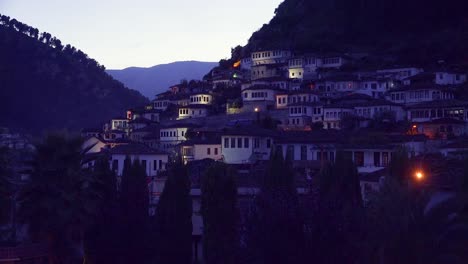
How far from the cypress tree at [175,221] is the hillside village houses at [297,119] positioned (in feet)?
17.2

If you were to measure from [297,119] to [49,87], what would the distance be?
86770 millimetres

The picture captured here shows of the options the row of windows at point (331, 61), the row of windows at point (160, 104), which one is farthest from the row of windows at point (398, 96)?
the row of windows at point (160, 104)

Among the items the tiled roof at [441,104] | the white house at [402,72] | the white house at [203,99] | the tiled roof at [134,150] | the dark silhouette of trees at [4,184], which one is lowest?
the dark silhouette of trees at [4,184]

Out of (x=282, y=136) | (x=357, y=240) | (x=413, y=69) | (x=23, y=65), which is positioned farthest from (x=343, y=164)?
(x=23, y=65)

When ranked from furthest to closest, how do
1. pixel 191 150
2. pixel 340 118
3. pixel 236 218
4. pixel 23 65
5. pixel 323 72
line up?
pixel 23 65 → pixel 323 72 → pixel 340 118 → pixel 191 150 → pixel 236 218

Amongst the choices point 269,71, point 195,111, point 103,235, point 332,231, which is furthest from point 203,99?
point 332,231

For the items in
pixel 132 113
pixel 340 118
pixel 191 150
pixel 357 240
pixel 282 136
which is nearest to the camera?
pixel 357 240

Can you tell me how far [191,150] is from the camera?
5747cm

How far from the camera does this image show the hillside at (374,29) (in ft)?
305

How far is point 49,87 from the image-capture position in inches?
5566

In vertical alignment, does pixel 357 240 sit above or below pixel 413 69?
below

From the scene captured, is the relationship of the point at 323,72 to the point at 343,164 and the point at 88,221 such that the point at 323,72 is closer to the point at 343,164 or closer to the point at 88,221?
the point at 343,164

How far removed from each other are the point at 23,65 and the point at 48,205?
125017 millimetres

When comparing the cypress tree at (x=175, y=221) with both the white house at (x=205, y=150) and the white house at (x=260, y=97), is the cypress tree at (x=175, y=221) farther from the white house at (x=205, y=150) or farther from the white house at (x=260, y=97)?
the white house at (x=260, y=97)
